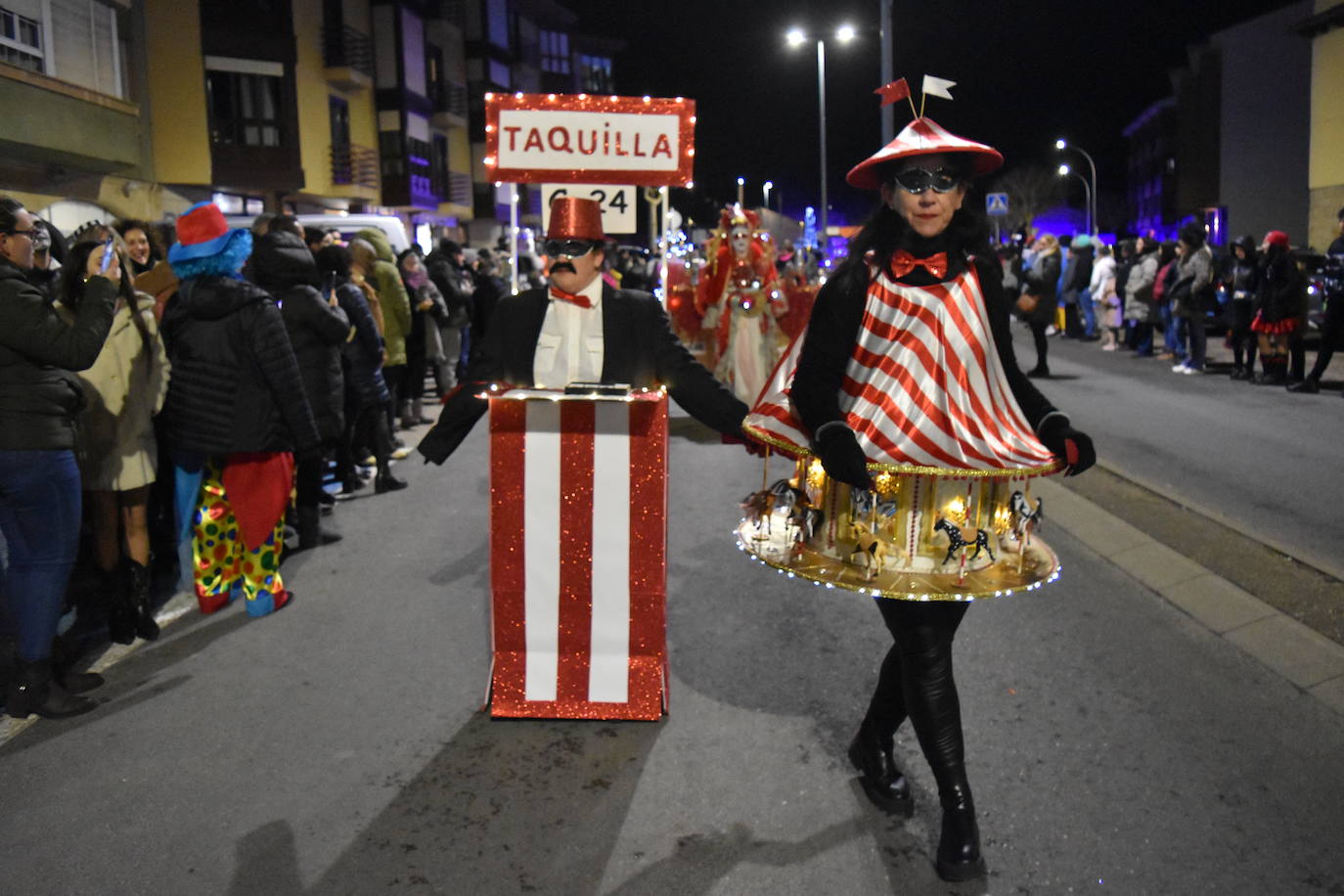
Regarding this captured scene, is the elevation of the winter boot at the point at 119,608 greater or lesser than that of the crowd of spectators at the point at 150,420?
lesser

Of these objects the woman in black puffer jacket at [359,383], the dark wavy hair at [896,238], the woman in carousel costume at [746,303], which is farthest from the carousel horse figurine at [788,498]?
the woman in carousel costume at [746,303]

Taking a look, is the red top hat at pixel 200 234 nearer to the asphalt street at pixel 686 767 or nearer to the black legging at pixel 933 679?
the asphalt street at pixel 686 767

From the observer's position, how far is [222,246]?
219 inches

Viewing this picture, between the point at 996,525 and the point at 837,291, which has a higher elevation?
the point at 837,291

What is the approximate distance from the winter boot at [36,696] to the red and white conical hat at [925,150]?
12.3 feet

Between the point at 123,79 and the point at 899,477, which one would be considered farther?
the point at 123,79

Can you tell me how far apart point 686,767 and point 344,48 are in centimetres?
3523

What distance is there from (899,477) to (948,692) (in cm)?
66

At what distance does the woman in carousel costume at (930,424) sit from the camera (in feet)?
10.2

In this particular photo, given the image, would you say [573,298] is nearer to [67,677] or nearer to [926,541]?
[926,541]

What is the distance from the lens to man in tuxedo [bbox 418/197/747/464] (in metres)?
4.42

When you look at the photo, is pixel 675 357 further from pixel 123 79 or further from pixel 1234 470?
pixel 123 79

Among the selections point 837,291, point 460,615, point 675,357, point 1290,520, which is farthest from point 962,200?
point 1290,520

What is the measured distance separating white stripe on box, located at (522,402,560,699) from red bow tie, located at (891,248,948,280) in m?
1.55
